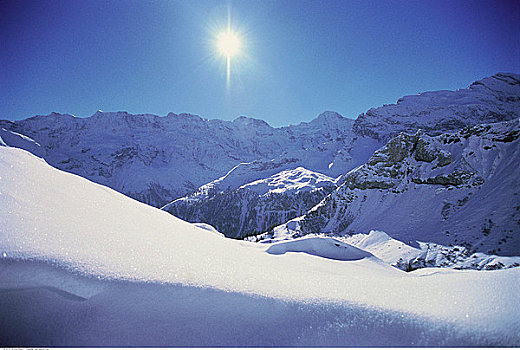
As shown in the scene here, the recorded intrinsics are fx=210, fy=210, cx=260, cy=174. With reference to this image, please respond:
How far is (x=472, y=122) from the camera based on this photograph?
106000mm

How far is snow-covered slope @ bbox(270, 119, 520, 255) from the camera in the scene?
16.7 metres

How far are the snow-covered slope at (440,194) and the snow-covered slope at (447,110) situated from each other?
9287 cm

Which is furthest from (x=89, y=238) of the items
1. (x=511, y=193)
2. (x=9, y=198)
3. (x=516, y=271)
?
(x=511, y=193)

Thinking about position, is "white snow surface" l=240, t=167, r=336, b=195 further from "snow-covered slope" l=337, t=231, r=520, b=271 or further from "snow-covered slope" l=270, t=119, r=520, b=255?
"snow-covered slope" l=337, t=231, r=520, b=271

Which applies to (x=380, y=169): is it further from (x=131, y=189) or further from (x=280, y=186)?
(x=131, y=189)

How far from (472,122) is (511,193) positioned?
416 ft

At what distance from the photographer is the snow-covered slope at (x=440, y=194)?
16.7 metres

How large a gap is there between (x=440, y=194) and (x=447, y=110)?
13379 centimetres

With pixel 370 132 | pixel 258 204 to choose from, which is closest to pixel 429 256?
pixel 258 204

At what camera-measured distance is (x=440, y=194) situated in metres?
23.8

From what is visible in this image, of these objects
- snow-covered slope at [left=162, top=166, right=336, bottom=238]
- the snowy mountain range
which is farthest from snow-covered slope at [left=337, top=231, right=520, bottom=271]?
snow-covered slope at [left=162, top=166, right=336, bottom=238]

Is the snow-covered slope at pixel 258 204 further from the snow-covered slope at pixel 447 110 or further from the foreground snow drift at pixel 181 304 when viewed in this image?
the foreground snow drift at pixel 181 304

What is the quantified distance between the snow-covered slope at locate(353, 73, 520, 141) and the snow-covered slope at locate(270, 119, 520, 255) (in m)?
92.9

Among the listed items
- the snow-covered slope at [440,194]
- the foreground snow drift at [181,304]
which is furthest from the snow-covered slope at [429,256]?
the foreground snow drift at [181,304]
